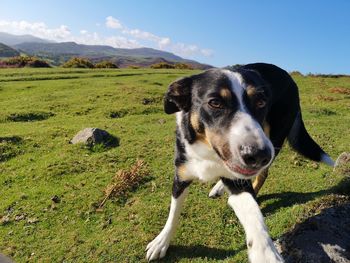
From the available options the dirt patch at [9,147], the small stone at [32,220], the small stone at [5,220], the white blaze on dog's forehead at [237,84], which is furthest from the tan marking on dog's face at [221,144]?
the dirt patch at [9,147]

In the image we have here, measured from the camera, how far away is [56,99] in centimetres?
1795

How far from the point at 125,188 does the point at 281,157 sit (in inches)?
142

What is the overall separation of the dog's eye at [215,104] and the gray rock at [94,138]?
5959mm

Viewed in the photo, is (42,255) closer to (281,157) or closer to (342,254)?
(342,254)

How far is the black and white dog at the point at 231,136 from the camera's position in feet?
12.9

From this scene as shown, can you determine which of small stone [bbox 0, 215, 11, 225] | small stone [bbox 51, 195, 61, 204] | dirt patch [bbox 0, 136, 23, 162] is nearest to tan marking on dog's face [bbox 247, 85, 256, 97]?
small stone [bbox 51, 195, 61, 204]

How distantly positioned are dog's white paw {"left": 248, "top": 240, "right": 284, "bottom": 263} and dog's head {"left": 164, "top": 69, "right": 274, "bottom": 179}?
2.27 feet

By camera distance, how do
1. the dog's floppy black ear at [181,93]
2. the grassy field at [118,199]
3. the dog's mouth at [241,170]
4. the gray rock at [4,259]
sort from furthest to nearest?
the grassy field at [118,199] < the gray rock at [4,259] < the dog's floppy black ear at [181,93] < the dog's mouth at [241,170]

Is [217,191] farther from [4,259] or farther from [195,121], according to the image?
[4,259]

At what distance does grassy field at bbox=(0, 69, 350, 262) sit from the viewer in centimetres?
583

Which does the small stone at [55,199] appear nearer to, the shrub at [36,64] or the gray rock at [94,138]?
the gray rock at [94,138]

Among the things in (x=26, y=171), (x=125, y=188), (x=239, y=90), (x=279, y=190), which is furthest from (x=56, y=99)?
(x=239, y=90)

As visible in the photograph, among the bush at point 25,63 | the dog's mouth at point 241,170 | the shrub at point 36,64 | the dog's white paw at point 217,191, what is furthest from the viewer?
the bush at point 25,63

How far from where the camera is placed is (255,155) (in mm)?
3719
